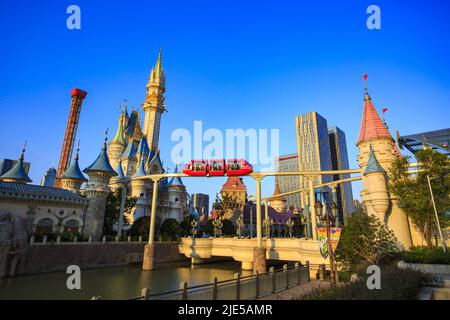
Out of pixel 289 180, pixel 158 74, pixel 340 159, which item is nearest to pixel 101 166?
pixel 158 74

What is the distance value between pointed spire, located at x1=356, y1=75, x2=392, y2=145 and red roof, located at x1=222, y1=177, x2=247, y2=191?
52.4 metres

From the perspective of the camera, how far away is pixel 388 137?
80.0 ft

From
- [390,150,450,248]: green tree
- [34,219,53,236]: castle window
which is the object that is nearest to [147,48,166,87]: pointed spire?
[34,219,53,236]: castle window

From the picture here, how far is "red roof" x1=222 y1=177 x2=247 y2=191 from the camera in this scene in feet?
252

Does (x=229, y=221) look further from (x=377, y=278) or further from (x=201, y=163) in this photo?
(x=377, y=278)

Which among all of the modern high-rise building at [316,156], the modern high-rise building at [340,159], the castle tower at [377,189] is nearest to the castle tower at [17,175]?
the castle tower at [377,189]

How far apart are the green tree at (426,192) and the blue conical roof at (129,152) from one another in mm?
51798

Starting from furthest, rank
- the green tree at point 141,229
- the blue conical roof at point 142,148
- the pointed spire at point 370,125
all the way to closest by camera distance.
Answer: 1. the blue conical roof at point 142,148
2. the green tree at point 141,229
3. the pointed spire at point 370,125

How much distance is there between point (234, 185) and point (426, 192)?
58.1 m

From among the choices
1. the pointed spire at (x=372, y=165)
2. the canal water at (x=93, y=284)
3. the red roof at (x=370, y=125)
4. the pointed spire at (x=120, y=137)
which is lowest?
the canal water at (x=93, y=284)

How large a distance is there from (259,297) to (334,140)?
164624 mm

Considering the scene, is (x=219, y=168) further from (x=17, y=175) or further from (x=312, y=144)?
(x=312, y=144)

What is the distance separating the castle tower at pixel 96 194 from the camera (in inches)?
1310

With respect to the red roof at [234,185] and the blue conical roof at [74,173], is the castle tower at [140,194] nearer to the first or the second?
the blue conical roof at [74,173]
